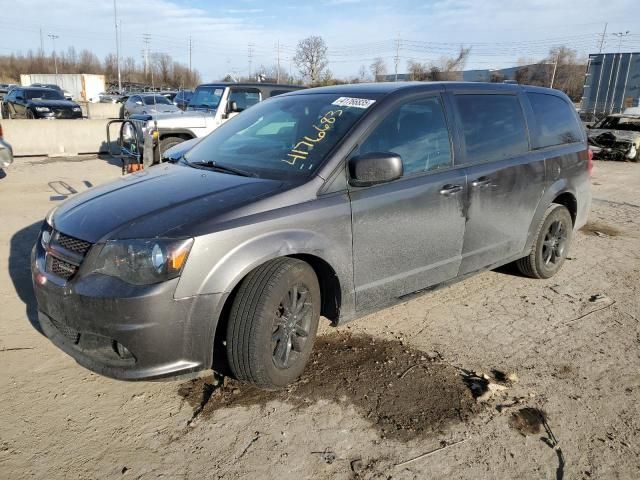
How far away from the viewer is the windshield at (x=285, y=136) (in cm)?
319

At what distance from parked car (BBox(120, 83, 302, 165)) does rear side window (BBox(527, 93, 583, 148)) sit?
608 cm

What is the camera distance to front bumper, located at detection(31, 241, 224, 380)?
2477 millimetres

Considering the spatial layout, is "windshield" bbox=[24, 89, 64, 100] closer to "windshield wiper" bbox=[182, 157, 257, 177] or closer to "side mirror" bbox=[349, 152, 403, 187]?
"windshield wiper" bbox=[182, 157, 257, 177]

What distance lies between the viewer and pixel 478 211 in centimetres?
385

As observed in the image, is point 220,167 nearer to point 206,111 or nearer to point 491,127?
point 491,127

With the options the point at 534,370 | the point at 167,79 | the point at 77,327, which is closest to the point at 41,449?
the point at 77,327

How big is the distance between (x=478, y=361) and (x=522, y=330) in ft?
2.33

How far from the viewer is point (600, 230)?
7.00 meters

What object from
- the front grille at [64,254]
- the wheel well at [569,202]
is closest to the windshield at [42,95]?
the front grille at [64,254]

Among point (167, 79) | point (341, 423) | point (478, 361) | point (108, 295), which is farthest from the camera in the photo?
point (167, 79)

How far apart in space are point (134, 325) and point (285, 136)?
1705 millimetres

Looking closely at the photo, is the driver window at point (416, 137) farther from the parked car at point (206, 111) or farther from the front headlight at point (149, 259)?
the parked car at point (206, 111)

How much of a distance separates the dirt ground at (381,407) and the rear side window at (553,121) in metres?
1.54

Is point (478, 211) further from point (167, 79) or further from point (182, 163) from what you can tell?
point (167, 79)
